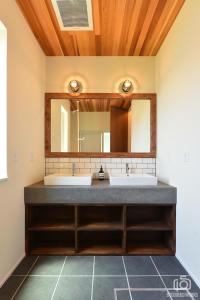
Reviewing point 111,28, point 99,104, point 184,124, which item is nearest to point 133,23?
point 111,28

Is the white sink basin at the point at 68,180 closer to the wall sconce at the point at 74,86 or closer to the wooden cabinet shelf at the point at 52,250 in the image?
the wooden cabinet shelf at the point at 52,250

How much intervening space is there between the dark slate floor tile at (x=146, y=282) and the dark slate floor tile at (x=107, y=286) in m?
0.07

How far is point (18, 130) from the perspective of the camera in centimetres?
225

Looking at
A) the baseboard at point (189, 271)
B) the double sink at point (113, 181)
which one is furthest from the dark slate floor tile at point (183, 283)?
the double sink at point (113, 181)

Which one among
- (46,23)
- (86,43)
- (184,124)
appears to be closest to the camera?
(184,124)

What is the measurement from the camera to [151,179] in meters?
2.55

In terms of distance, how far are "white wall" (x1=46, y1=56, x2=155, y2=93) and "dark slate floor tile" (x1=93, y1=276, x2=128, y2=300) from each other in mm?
2414

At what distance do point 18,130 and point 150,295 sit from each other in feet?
6.51

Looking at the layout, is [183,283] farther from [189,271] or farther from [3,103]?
[3,103]

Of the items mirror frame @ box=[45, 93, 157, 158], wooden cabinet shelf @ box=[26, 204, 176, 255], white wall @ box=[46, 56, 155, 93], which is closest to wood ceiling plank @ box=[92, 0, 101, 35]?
white wall @ box=[46, 56, 155, 93]

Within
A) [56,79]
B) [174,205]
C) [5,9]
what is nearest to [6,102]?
[5,9]

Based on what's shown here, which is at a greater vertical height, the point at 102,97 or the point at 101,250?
the point at 102,97

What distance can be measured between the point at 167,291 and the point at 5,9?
2901 millimetres

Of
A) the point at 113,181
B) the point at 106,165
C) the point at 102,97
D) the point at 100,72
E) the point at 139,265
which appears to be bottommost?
the point at 139,265
